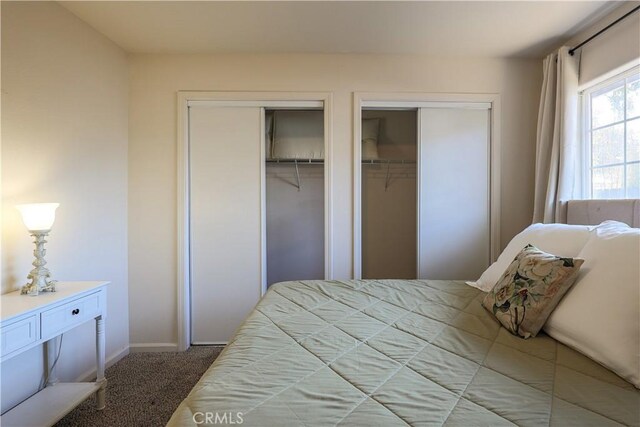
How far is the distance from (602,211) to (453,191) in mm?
970

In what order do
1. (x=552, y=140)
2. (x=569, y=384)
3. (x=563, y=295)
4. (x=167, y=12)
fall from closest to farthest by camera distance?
1. (x=569, y=384)
2. (x=563, y=295)
3. (x=167, y=12)
4. (x=552, y=140)

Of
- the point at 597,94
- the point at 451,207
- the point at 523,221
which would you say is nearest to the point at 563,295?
the point at 451,207

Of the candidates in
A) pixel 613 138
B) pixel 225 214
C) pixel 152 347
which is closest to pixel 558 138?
pixel 613 138

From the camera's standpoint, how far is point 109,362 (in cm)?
225

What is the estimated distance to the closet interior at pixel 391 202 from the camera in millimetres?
3504

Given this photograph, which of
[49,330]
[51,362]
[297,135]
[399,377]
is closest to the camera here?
[399,377]

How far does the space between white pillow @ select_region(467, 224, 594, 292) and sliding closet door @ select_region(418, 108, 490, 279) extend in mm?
782

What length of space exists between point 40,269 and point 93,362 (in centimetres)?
93

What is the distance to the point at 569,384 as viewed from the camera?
0.83 meters

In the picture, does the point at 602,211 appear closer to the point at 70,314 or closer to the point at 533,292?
the point at 533,292

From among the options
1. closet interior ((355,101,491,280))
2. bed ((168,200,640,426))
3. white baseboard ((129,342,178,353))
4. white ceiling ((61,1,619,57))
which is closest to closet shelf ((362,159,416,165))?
closet interior ((355,101,491,280))

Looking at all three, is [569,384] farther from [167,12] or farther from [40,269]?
[167,12]

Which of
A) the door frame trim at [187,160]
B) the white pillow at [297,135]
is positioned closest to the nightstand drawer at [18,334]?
the door frame trim at [187,160]

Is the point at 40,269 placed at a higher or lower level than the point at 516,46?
lower
